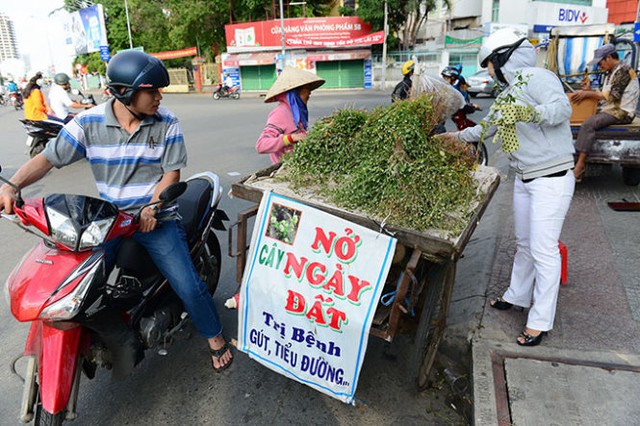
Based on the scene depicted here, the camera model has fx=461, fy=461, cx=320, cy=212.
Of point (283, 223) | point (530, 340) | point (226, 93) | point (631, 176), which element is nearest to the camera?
point (283, 223)

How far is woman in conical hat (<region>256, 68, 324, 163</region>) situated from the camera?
330 centimetres

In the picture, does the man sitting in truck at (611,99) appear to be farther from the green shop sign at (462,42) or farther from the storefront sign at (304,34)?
the storefront sign at (304,34)

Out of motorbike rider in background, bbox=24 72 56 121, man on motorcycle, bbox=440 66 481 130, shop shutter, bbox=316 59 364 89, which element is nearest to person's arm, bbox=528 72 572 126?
man on motorcycle, bbox=440 66 481 130

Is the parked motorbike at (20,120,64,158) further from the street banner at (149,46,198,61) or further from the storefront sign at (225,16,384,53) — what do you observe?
the street banner at (149,46,198,61)

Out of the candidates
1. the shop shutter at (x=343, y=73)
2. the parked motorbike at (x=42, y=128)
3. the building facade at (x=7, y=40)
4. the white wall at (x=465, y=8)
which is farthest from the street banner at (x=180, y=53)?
the building facade at (x=7, y=40)

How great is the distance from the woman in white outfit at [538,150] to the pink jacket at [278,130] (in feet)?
4.53

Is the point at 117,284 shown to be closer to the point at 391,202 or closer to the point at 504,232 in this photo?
the point at 391,202

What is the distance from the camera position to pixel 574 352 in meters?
2.56

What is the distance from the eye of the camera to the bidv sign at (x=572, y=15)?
2783 centimetres

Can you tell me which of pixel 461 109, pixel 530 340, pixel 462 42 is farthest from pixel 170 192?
pixel 462 42

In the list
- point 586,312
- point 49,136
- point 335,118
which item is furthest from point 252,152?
point 586,312

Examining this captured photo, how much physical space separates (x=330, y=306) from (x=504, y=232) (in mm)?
2727

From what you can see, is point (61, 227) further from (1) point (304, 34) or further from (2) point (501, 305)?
(1) point (304, 34)

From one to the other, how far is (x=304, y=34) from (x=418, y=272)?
97.7 ft
